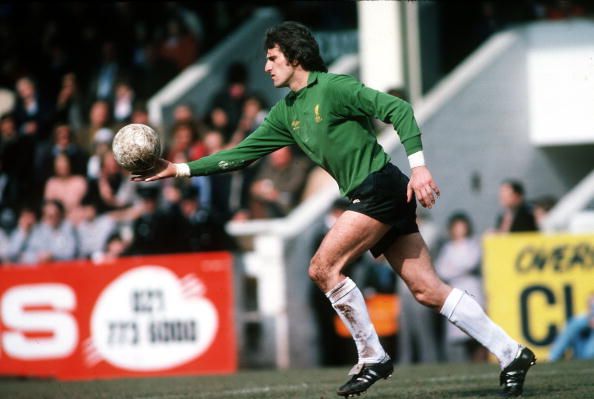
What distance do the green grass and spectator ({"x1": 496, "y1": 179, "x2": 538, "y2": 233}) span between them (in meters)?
2.52

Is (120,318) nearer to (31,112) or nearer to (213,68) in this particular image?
(31,112)

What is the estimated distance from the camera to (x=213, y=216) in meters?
15.2

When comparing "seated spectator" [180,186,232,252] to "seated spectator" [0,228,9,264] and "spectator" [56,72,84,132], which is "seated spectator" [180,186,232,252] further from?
"spectator" [56,72,84,132]

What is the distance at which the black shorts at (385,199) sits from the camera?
852 cm

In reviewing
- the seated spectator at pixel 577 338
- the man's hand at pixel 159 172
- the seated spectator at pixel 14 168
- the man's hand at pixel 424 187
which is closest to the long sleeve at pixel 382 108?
the man's hand at pixel 424 187

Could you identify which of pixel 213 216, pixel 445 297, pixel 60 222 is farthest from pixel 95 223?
pixel 445 297

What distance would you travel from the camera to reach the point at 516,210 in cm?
1509

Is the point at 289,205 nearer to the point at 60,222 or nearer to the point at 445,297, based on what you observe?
the point at 60,222

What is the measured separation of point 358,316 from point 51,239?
336 inches

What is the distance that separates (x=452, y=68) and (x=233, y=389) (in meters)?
9.99

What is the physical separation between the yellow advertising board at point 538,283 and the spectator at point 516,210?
778 millimetres

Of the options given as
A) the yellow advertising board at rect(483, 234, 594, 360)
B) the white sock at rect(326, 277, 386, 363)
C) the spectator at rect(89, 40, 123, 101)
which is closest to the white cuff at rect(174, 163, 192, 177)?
the white sock at rect(326, 277, 386, 363)

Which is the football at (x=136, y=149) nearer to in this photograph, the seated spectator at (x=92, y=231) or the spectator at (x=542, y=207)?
the seated spectator at (x=92, y=231)

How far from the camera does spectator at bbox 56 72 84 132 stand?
19.0 metres
